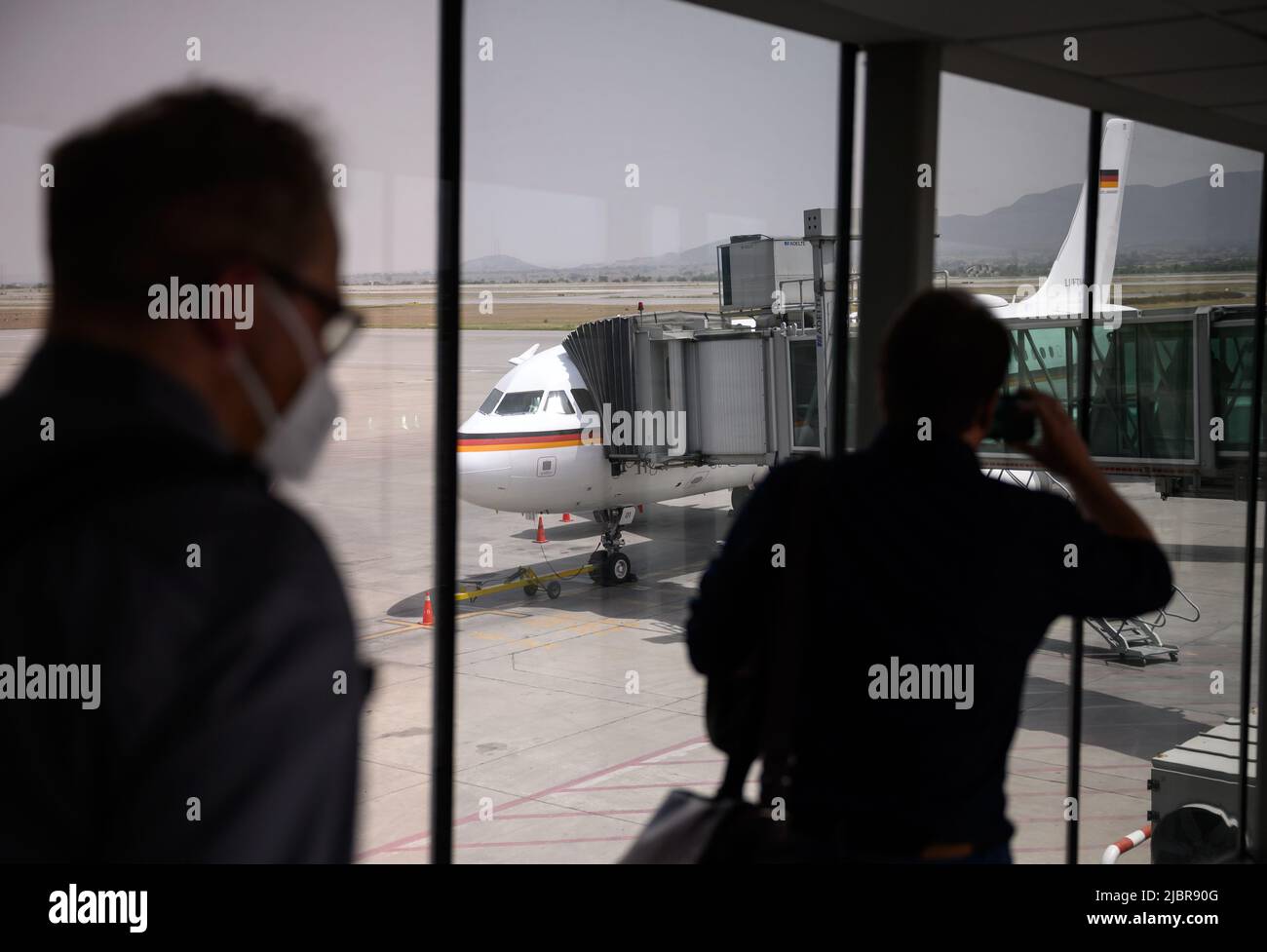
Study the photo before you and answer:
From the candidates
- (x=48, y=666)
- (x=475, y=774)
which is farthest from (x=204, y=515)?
(x=475, y=774)

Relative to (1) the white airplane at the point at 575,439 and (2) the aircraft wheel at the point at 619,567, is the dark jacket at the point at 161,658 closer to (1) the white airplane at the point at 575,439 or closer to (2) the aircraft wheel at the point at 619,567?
(1) the white airplane at the point at 575,439

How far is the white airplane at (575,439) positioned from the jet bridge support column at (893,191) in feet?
1.36

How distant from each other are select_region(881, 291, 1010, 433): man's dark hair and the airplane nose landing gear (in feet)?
11.0

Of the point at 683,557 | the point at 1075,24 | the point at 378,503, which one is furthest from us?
the point at 683,557

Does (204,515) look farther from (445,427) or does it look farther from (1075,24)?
(1075,24)

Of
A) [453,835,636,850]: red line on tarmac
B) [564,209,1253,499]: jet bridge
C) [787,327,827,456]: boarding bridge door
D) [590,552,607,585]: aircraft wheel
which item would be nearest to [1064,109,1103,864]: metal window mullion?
[564,209,1253,499]: jet bridge

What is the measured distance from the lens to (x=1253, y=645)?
676 centimetres

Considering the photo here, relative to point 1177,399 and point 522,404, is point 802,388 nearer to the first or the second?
point 1177,399

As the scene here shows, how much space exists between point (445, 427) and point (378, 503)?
0.29 meters

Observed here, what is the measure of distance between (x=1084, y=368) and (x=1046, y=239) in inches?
30.3

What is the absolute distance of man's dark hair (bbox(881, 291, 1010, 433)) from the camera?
82.4 inches

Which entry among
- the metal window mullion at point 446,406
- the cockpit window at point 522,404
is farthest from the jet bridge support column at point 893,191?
the cockpit window at point 522,404

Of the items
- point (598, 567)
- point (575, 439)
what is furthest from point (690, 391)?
point (575, 439)

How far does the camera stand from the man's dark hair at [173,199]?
3.09 ft
